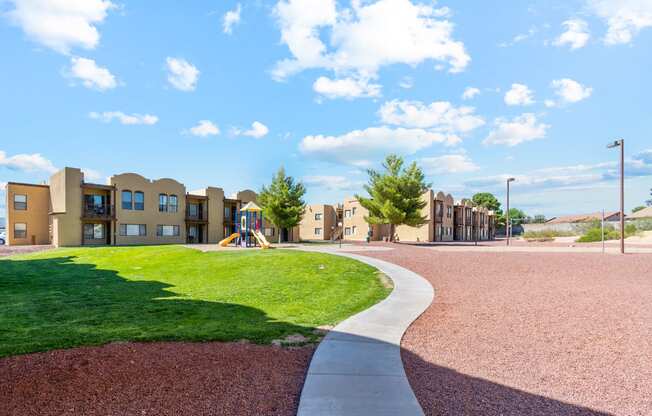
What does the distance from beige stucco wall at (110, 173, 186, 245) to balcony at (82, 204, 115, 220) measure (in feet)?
2.50

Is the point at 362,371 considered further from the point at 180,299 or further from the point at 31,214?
the point at 31,214

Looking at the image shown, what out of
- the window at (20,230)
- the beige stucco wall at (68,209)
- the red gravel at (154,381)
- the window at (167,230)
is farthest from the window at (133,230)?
the red gravel at (154,381)

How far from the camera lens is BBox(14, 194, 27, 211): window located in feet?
133

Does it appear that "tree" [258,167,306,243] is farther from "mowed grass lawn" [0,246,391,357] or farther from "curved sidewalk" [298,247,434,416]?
"curved sidewalk" [298,247,434,416]

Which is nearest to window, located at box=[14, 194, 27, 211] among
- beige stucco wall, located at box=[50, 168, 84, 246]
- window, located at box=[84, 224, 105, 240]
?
beige stucco wall, located at box=[50, 168, 84, 246]

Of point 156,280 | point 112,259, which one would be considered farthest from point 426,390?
point 112,259

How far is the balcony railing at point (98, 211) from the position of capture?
39.7 metres

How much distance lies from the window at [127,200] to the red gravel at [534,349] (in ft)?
126

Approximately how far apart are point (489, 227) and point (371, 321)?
→ 8774 cm

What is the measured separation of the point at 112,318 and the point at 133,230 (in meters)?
37.4

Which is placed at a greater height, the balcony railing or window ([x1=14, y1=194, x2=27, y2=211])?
window ([x1=14, y1=194, x2=27, y2=211])

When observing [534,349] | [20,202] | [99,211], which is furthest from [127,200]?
[534,349]

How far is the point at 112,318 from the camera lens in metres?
9.16

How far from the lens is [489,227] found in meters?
88.6
